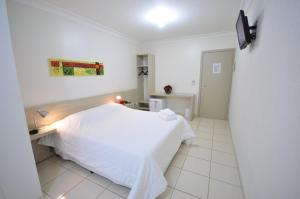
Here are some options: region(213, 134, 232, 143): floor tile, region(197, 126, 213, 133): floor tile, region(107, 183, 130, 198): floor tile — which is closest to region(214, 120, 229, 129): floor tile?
region(197, 126, 213, 133): floor tile

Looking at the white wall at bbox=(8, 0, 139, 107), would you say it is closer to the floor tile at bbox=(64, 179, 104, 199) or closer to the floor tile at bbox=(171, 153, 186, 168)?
the floor tile at bbox=(64, 179, 104, 199)

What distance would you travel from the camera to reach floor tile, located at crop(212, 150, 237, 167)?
206 cm

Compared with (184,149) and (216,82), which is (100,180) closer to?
(184,149)

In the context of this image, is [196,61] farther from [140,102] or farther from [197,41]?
[140,102]

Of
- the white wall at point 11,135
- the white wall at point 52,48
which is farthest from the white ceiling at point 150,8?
the white wall at point 11,135

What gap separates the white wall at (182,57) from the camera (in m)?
3.61

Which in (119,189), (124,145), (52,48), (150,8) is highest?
(150,8)

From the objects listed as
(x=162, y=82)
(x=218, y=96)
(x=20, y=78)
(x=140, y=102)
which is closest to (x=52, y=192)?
(x=20, y=78)

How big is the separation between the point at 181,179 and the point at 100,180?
1.10 m

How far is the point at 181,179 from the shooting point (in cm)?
175

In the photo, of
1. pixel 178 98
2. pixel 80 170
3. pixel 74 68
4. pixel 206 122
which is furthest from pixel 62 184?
pixel 178 98

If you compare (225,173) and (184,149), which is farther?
(184,149)

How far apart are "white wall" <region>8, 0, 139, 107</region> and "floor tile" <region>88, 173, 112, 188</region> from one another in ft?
4.64

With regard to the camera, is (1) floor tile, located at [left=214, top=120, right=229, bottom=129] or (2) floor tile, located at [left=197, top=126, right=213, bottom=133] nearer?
(2) floor tile, located at [left=197, top=126, right=213, bottom=133]
